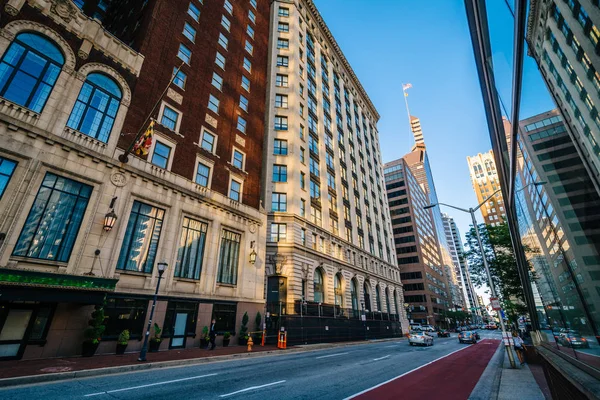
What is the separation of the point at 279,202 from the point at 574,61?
31.0 meters

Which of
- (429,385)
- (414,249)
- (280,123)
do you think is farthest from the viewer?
(414,249)

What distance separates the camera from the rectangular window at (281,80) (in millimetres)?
40406

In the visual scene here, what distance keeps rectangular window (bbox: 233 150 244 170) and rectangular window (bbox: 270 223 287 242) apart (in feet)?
25.2

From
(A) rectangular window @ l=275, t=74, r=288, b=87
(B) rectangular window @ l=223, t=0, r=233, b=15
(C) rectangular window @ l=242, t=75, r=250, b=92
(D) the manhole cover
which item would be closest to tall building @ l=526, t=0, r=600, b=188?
(D) the manhole cover

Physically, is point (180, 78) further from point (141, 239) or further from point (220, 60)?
point (141, 239)

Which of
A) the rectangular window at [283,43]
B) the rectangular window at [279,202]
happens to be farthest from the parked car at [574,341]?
the rectangular window at [283,43]

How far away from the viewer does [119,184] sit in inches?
733

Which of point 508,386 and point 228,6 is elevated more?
point 228,6

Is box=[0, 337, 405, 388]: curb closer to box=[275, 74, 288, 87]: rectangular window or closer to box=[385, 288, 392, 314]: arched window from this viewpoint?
box=[275, 74, 288, 87]: rectangular window

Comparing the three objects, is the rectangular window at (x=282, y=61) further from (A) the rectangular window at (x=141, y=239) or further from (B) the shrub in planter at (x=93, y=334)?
(B) the shrub in planter at (x=93, y=334)

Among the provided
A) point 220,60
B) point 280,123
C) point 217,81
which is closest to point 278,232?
point 280,123

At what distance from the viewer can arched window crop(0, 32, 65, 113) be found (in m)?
15.6

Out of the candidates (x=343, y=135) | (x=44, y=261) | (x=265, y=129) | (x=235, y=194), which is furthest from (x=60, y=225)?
(x=343, y=135)

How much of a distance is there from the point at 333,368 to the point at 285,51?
4334cm
